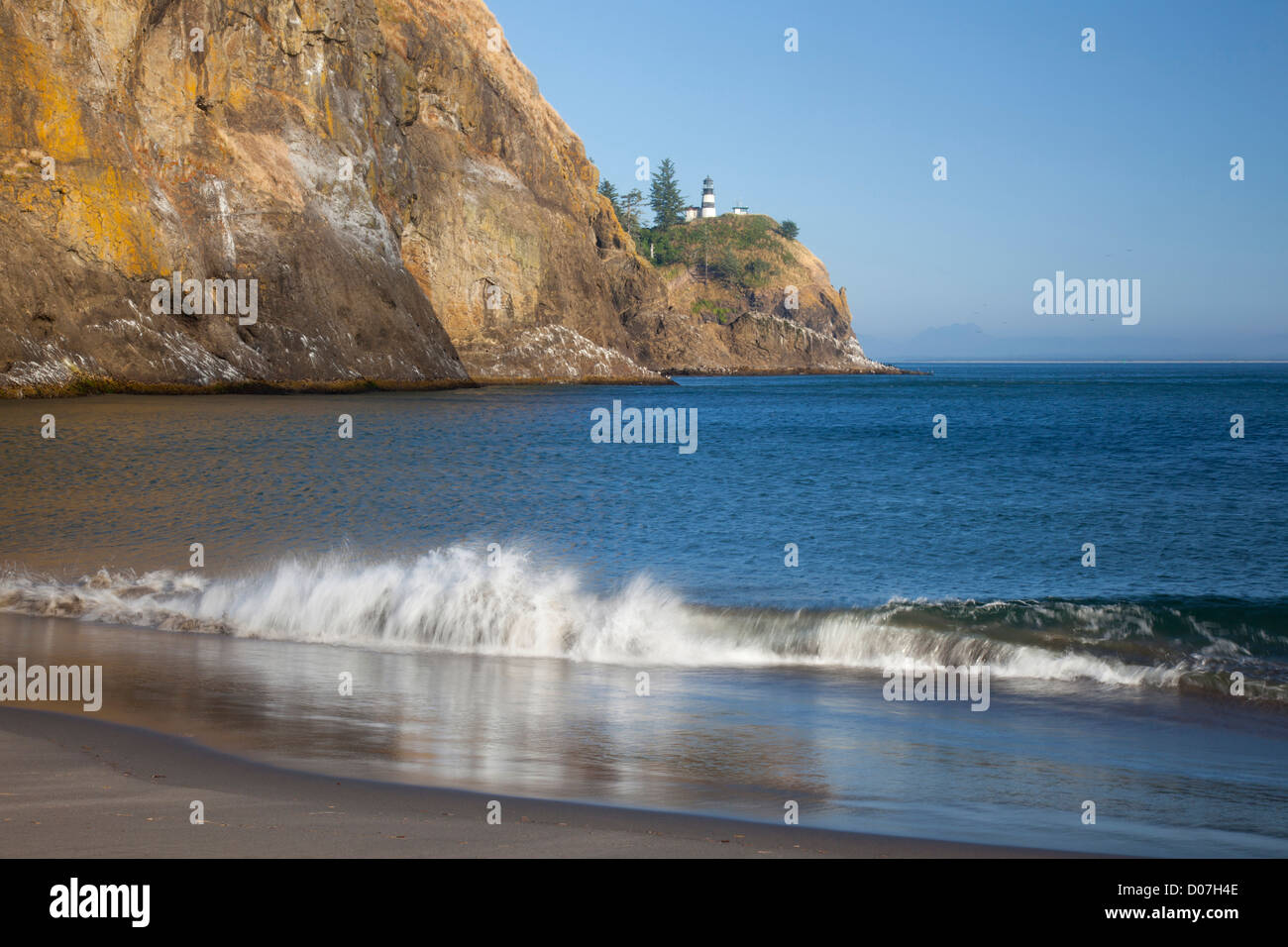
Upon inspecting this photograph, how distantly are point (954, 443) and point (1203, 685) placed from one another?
35.7 meters

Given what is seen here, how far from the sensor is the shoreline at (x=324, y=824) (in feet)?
17.9

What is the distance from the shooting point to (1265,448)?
4003 centimetres

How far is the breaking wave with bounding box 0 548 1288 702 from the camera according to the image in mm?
12000

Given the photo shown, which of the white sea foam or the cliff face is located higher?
the cliff face

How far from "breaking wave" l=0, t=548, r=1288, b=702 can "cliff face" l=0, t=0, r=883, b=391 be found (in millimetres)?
41970

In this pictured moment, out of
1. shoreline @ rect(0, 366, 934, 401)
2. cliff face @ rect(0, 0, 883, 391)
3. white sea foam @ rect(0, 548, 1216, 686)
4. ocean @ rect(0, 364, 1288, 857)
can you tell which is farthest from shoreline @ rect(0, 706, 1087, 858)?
cliff face @ rect(0, 0, 883, 391)

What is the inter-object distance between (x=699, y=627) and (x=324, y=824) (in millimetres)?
7914

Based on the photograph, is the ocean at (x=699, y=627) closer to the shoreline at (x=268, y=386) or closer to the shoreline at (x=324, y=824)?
the shoreline at (x=324, y=824)

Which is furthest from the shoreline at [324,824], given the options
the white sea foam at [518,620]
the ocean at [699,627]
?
the white sea foam at [518,620]

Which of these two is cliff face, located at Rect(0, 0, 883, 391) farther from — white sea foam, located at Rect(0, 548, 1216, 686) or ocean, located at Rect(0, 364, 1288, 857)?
white sea foam, located at Rect(0, 548, 1216, 686)

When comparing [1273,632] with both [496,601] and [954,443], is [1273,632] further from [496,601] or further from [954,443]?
[954,443]

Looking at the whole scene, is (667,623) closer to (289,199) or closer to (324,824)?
(324,824)
